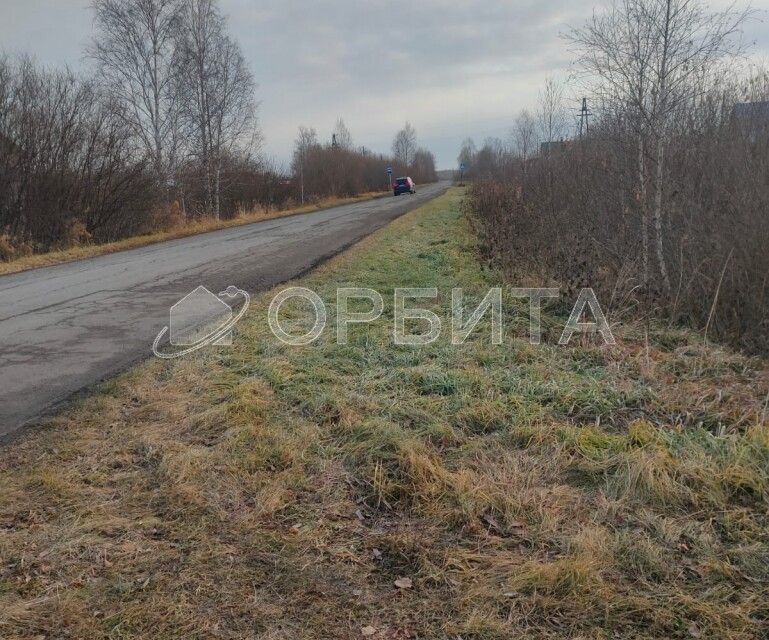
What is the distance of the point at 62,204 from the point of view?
17.6 meters

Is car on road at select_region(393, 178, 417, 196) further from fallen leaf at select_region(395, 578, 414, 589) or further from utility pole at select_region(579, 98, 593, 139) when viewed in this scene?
fallen leaf at select_region(395, 578, 414, 589)

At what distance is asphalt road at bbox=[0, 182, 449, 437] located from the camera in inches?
194

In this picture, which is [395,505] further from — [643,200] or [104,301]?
[643,200]

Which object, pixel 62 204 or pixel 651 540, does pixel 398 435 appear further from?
pixel 62 204

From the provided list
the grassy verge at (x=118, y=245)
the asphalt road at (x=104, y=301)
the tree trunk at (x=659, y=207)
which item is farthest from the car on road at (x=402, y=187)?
the tree trunk at (x=659, y=207)

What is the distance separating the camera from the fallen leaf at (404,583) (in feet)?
8.14

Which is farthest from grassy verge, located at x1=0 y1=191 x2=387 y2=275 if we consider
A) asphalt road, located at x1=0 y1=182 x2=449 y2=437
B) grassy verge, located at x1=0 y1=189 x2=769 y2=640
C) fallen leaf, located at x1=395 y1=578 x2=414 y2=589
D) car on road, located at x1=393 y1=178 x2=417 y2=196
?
car on road, located at x1=393 y1=178 x2=417 y2=196

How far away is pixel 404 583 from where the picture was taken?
98.5 inches

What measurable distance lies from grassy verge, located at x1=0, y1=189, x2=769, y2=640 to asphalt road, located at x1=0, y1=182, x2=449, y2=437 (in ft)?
2.00

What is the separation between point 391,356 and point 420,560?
9.21ft

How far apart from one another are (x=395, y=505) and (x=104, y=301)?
22.1ft

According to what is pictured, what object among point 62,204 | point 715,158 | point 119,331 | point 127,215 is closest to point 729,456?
point 119,331

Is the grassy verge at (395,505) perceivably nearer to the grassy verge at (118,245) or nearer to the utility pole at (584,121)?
the utility pole at (584,121)

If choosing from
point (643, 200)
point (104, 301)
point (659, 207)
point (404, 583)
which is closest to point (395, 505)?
point (404, 583)
